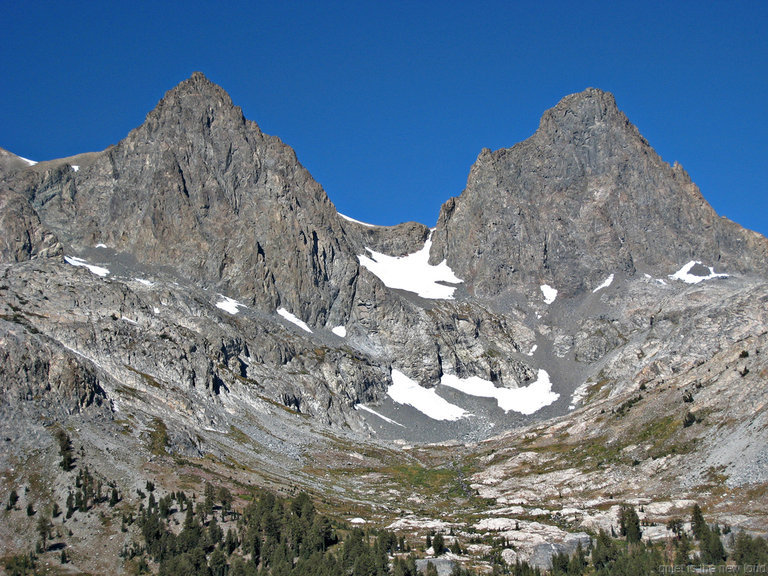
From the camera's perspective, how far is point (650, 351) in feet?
623

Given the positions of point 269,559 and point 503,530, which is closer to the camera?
point 269,559

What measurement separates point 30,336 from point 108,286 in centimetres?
5999

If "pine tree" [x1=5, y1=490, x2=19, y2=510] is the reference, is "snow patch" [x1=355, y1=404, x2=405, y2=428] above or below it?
above

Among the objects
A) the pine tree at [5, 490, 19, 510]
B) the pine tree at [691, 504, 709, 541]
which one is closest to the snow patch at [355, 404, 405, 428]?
the pine tree at [5, 490, 19, 510]

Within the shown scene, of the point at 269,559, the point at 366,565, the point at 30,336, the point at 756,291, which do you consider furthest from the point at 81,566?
the point at 756,291

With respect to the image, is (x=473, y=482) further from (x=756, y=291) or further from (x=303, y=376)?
(x=756, y=291)

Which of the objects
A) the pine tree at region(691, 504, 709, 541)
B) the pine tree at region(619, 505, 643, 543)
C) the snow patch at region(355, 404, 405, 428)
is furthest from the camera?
the snow patch at region(355, 404, 405, 428)

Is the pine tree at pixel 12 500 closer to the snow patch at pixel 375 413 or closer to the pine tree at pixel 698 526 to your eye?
the pine tree at pixel 698 526

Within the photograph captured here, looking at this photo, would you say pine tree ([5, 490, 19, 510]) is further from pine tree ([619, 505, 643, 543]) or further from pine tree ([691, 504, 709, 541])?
pine tree ([691, 504, 709, 541])

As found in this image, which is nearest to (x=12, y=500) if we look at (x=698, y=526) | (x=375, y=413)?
(x=698, y=526)

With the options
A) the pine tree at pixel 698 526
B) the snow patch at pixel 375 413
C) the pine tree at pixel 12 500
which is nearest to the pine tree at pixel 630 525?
the pine tree at pixel 698 526

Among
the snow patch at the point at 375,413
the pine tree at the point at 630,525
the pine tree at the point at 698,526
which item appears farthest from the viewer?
the snow patch at the point at 375,413

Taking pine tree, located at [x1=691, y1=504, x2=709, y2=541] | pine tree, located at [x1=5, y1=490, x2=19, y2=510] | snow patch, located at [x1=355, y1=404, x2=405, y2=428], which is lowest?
pine tree, located at [x1=691, y1=504, x2=709, y2=541]

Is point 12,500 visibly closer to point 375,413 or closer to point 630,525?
point 630,525
